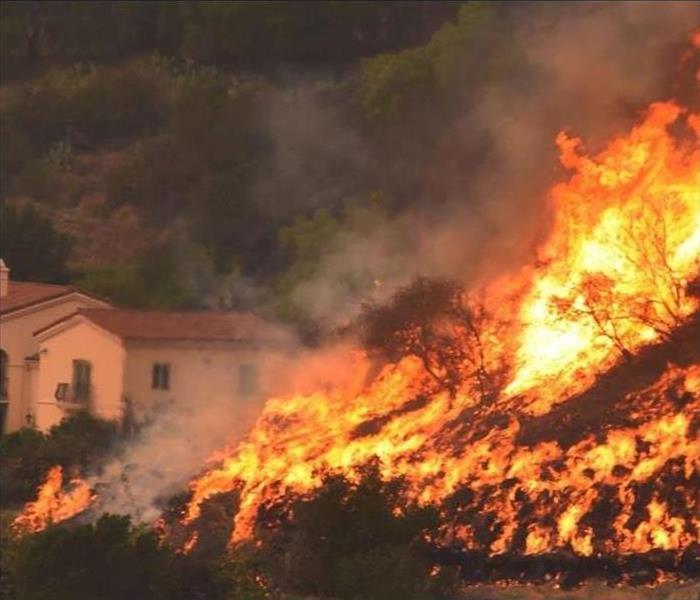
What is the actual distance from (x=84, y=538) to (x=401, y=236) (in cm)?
2281

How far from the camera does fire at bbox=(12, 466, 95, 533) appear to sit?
31734 mm

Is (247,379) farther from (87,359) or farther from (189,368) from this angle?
(87,359)

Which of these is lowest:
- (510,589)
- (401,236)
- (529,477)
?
(510,589)

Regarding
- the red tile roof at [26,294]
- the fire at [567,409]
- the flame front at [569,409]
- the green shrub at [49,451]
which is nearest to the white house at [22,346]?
the red tile roof at [26,294]

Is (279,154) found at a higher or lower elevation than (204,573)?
higher

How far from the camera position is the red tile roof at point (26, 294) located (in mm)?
51562

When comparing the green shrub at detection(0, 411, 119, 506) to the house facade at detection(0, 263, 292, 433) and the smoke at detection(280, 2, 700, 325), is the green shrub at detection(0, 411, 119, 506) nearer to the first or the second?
the house facade at detection(0, 263, 292, 433)

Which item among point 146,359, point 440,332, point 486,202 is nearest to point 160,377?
point 146,359

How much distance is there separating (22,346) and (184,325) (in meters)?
6.38

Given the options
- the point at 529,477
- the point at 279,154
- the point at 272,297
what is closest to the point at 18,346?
the point at 272,297

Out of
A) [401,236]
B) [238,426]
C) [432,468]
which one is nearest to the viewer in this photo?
[432,468]

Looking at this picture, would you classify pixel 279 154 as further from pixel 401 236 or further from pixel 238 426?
pixel 238 426

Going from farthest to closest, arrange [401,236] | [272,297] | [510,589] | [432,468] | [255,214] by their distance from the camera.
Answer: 1. [255,214]
2. [272,297]
3. [401,236]
4. [432,468]
5. [510,589]

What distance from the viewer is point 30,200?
79625mm
